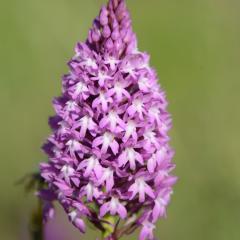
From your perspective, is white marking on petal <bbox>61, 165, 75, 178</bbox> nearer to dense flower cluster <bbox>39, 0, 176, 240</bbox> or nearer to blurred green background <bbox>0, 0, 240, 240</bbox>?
dense flower cluster <bbox>39, 0, 176, 240</bbox>

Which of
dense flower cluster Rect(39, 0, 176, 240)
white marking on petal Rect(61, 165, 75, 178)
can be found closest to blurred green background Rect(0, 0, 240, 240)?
dense flower cluster Rect(39, 0, 176, 240)

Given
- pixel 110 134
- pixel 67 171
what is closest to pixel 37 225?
pixel 67 171

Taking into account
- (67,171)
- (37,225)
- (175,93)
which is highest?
(175,93)

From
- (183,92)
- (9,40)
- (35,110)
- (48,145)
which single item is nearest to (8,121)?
(35,110)

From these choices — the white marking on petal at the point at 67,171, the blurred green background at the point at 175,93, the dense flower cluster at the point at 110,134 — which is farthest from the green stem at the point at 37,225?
the blurred green background at the point at 175,93

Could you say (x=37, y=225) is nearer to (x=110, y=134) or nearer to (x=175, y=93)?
(x=110, y=134)

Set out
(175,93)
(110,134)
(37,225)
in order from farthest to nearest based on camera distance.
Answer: (175,93) < (37,225) < (110,134)

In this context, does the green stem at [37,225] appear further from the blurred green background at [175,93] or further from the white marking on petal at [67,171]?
the blurred green background at [175,93]
